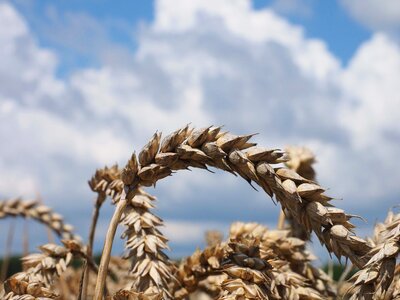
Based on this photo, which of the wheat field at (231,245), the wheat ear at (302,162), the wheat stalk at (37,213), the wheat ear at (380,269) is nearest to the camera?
the wheat ear at (380,269)

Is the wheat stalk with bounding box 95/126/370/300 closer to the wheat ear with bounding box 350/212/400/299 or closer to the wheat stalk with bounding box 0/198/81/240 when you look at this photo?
the wheat ear with bounding box 350/212/400/299

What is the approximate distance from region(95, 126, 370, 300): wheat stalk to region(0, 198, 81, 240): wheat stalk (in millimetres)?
2039

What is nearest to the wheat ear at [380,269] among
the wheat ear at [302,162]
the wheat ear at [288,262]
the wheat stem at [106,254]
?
the wheat ear at [288,262]

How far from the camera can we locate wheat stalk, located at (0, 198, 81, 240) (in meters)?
3.69

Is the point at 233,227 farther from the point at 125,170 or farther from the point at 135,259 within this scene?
the point at 125,170

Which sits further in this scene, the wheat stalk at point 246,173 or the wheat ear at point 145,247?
the wheat ear at point 145,247

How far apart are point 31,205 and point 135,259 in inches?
84.9

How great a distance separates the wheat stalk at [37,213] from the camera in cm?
369

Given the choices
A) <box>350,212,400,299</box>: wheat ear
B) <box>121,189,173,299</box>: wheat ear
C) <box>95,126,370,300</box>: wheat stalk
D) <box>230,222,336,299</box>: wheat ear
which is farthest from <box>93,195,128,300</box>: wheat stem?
<box>350,212,400,299</box>: wheat ear

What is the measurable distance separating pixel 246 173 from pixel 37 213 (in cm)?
256

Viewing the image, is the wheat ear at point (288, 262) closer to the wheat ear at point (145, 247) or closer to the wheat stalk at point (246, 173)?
the wheat ear at point (145, 247)

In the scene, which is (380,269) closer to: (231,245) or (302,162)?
(231,245)

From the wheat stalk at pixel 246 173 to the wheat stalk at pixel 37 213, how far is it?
6.69 feet

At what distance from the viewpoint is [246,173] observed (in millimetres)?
1493
